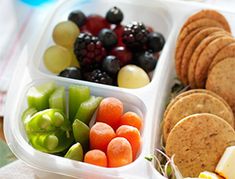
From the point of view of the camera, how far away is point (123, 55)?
4.92 ft

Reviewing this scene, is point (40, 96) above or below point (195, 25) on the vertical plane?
below

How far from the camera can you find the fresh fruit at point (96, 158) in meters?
1.19

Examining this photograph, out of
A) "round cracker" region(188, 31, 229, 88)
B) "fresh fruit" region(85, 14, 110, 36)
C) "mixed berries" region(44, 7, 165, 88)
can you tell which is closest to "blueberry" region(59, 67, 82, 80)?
"mixed berries" region(44, 7, 165, 88)

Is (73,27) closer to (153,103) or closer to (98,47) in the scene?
(98,47)

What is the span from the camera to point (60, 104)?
1.31m

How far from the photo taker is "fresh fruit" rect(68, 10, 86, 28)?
160cm

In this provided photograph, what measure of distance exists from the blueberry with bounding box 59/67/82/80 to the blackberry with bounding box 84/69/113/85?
0.03 meters

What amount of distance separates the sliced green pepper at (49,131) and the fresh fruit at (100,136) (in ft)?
0.25

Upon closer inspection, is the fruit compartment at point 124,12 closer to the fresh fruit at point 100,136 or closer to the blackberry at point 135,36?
the blackberry at point 135,36

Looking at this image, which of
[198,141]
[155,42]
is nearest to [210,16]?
[155,42]

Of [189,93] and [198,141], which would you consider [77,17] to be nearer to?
[189,93]

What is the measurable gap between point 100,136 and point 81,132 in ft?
0.18

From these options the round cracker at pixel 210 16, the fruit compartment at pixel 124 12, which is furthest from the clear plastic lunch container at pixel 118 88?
the round cracker at pixel 210 16

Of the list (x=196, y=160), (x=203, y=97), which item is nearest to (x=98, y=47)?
(x=203, y=97)
